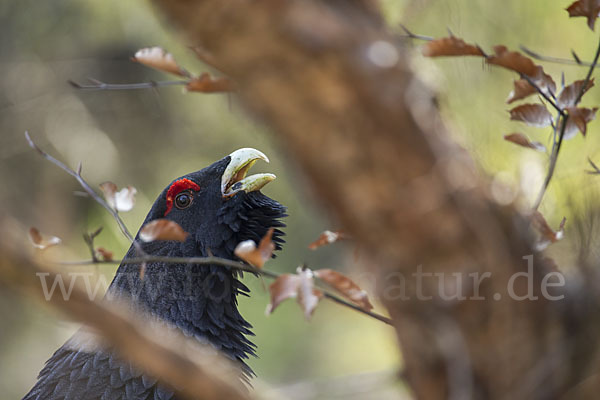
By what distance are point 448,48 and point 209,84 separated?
1.91 ft

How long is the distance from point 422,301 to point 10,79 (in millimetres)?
6468

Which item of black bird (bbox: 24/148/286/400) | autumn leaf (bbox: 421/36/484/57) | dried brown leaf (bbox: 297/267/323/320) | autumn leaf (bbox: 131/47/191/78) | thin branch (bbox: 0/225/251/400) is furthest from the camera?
black bird (bbox: 24/148/286/400)

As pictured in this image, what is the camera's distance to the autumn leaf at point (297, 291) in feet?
4.06

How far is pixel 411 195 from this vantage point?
84 cm

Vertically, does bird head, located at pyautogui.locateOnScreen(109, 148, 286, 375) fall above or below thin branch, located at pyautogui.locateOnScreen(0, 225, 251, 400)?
above

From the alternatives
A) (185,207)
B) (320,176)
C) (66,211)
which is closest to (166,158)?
(66,211)

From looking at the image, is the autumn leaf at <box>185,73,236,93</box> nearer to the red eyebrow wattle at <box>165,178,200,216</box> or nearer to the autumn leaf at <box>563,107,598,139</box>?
the autumn leaf at <box>563,107,598,139</box>

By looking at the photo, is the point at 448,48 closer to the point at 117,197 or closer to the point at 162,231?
the point at 162,231

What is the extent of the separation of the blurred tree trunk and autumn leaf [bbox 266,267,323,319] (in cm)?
38

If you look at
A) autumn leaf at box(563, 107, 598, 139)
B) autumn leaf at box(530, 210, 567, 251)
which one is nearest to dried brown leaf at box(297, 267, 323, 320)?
autumn leaf at box(530, 210, 567, 251)

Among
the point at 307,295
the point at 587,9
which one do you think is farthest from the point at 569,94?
the point at 307,295

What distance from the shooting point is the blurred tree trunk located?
833 mm

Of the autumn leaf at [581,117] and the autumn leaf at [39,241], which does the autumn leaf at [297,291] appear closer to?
the autumn leaf at [39,241]

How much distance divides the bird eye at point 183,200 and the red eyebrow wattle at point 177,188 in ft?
0.06
